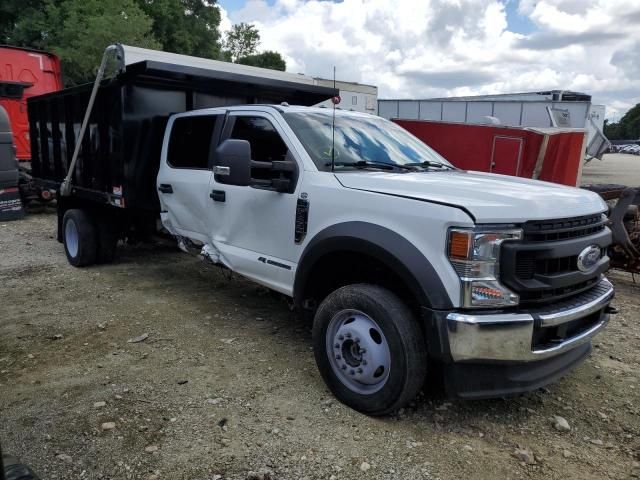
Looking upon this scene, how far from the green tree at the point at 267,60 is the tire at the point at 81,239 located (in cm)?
4115

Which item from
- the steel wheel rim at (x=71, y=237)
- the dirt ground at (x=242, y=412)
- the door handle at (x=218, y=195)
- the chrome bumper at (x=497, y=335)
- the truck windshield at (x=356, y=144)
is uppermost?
the truck windshield at (x=356, y=144)

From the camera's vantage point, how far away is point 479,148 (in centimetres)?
1050

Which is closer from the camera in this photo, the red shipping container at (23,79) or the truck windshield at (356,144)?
the truck windshield at (356,144)

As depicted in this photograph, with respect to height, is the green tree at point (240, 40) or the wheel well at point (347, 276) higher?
the green tree at point (240, 40)

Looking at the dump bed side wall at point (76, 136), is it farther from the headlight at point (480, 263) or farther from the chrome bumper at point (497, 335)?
the chrome bumper at point (497, 335)

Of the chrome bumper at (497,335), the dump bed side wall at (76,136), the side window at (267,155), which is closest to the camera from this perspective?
the chrome bumper at (497,335)

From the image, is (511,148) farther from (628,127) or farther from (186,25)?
(628,127)

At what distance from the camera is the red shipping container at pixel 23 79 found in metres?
10.4

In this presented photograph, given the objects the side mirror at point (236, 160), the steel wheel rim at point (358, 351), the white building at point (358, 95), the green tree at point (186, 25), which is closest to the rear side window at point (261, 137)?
the side mirror at point (236, 160)

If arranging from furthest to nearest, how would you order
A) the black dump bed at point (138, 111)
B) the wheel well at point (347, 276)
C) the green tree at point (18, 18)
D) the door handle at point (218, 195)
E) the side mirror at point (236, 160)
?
the green tree at point (18, 18)
the black dump bed at point (138, 111)
the door handle at point (218, 195)
the side mirror at point (236, 160)
the wheel well at point (347, 276)

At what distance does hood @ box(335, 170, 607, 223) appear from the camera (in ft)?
9.39

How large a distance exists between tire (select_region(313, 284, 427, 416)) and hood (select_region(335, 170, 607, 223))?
66 centimetres

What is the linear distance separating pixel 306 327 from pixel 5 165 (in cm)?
278

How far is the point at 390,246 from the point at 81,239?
4800 millimetres
